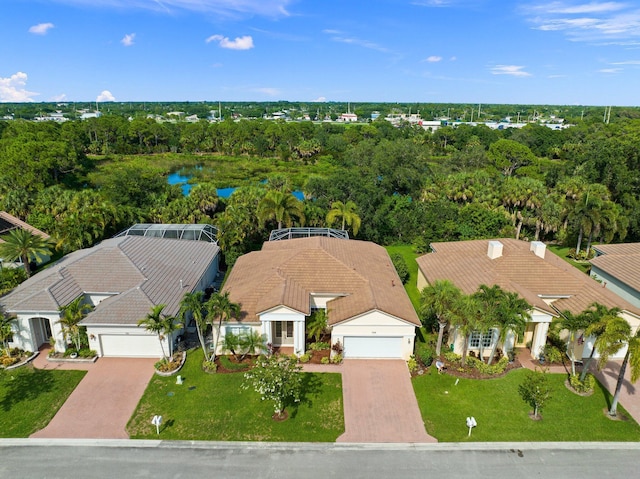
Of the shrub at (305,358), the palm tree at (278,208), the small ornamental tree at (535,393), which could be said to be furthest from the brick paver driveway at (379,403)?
Answer: the palm tree at (278,208)

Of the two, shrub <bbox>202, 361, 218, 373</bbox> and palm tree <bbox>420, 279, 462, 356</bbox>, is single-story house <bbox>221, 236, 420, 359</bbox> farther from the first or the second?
shrub <bbox>202, 361, 218, 373</bbox>

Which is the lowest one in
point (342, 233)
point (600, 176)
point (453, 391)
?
point (453, 391)

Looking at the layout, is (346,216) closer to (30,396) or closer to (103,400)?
(103,400)

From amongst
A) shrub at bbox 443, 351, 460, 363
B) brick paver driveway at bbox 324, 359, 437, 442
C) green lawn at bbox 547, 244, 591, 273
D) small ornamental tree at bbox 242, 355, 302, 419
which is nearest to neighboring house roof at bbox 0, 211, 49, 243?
small ornamental tree at bbox 242, 355, 302, 419

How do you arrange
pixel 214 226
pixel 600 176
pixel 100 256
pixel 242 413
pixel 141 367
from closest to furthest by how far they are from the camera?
1. pixel 242 413
2. pixel 141 367
3. pixel 100 256
4. pixel 214 226
5. pixel 600 176

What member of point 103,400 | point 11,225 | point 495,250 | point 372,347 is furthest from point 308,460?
point 11,225

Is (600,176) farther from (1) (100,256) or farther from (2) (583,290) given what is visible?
(1) (100,256)

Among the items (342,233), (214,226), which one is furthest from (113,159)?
(342,233)
